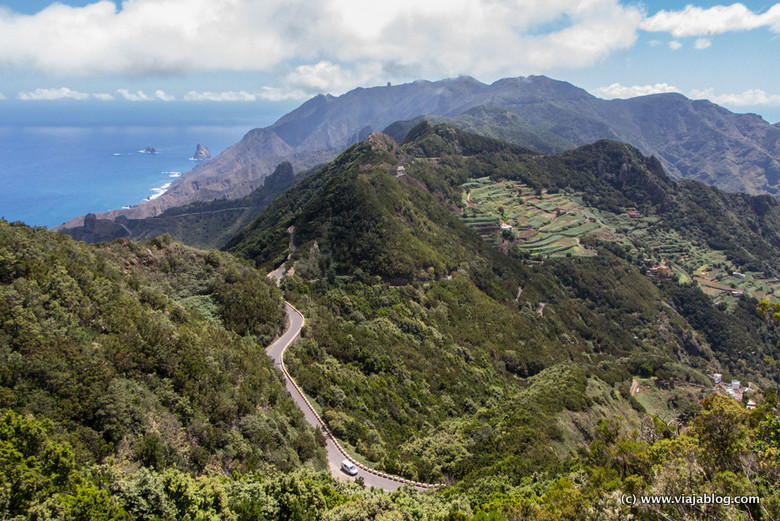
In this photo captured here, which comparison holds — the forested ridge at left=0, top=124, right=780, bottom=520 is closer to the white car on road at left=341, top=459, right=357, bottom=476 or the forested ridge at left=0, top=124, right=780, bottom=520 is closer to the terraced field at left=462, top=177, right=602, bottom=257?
the white car on road at left=341, top=459, right=357, bottom=476

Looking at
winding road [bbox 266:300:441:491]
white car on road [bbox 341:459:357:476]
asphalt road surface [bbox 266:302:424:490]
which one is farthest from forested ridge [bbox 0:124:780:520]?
white car on road [bbox 341:459:357:476]

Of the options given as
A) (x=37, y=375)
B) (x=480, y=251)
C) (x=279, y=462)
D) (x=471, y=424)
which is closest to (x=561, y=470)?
(x=471, y=424)

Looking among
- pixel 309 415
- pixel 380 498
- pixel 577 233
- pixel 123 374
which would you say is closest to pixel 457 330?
pixel 309 415

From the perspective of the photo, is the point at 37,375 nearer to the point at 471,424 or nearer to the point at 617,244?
the point at 471,424

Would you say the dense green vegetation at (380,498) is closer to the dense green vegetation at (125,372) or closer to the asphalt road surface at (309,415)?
the dense green vegetation at (125,372)

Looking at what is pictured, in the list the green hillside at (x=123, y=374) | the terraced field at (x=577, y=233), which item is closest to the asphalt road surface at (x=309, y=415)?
the green hillside at (x=123, y=374)
